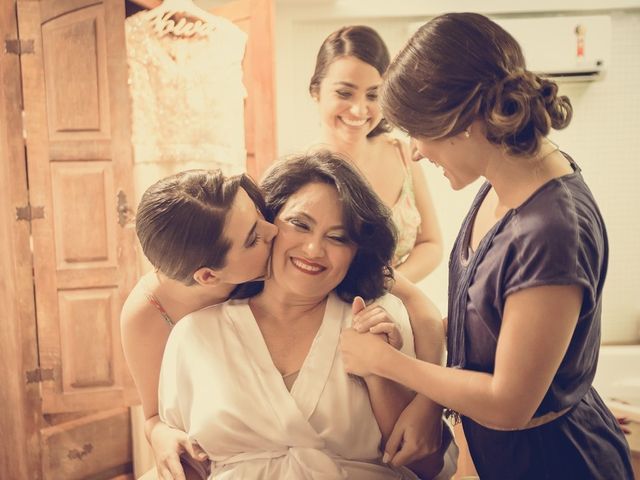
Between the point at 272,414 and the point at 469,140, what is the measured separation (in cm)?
69

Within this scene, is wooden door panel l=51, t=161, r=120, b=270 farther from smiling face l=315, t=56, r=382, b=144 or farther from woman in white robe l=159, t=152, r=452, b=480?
woman in white robe l=159, t=152, r=452, b=480

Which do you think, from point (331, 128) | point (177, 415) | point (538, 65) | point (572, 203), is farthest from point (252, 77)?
point (572, 203)

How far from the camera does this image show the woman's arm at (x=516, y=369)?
0.98 meters

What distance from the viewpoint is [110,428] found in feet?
10.1

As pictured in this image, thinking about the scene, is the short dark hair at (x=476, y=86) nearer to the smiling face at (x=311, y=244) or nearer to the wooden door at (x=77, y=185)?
the smiling face at (x=311, y=244)

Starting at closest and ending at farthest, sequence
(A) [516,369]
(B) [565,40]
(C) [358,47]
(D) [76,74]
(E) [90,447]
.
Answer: (A) [516,369] → (C) [358,47] → (D) [76,74] → (E) [90,447] → (B) [565,40]

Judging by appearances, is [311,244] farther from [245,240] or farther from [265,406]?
[265,406]

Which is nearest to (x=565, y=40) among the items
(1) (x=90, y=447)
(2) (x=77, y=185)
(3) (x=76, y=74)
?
(3) (x=76, y=74)

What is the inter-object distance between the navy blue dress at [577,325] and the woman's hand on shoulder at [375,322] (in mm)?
123

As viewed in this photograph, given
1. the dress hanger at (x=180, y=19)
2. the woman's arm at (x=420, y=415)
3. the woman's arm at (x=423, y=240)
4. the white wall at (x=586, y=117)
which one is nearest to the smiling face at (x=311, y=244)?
the woman's arm at (x=420, y=415)

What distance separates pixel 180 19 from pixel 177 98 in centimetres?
39

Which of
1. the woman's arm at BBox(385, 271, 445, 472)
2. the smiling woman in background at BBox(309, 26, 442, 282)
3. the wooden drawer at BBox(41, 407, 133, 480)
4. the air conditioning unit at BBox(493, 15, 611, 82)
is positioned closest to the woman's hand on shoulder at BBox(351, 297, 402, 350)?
the woman's arm at BBox(385, 271, 445, 472)

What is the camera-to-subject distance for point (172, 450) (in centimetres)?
136

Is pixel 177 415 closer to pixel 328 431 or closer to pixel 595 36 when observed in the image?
pixel 328 431
